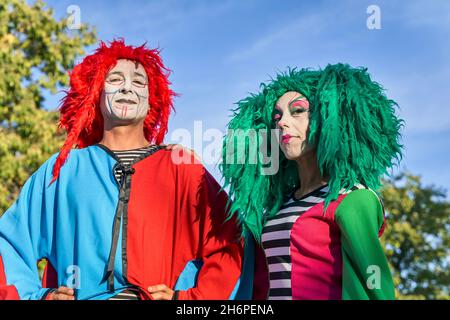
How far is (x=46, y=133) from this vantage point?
8992 millimetres

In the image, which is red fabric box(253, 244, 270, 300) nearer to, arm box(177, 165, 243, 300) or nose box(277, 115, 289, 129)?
arm box(177, 165, 243, 300)

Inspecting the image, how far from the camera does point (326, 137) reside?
3.07m

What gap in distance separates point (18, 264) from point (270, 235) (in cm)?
135

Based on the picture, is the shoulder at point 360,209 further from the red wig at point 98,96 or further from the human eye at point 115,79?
the human eye at point 115,79

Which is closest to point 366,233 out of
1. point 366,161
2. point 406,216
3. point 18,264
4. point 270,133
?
point 366,161

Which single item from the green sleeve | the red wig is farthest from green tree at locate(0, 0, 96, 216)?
the green sleeve

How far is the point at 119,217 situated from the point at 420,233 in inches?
540

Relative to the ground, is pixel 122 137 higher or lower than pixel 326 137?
higher

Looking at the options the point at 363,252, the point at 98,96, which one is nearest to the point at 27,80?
the point at 98,96

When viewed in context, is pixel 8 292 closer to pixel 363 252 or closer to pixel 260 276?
pixel 260 276

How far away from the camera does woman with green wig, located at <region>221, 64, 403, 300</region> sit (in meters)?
2.83

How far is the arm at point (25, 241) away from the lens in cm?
324
